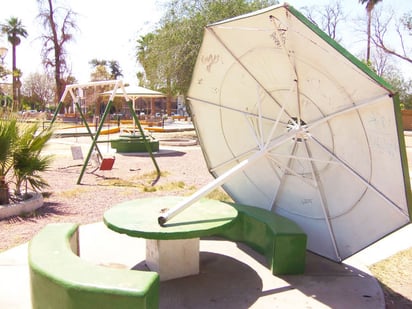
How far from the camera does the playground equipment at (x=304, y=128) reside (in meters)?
3.99

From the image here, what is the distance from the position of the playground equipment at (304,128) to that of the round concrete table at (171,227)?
237mm

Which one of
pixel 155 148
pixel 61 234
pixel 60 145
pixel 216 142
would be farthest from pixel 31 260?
pixel 60 145

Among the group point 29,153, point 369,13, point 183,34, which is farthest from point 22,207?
point 369,13

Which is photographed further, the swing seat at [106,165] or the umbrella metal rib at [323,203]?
the swing seat at [106,165]

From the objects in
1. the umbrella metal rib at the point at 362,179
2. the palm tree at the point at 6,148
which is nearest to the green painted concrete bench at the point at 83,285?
the umbrella metal rib at the point at 362,179

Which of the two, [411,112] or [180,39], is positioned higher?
[180,39]

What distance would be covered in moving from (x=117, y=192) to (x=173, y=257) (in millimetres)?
5314

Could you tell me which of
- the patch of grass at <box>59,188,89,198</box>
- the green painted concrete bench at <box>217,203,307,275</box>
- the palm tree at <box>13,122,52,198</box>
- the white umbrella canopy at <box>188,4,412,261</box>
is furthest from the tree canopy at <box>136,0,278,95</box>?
the green painted concrete bench at <box>217,203,307,275</box>

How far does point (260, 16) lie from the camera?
→ 4.38 metres

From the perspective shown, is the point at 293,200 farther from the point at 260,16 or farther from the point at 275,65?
the point at 260,16

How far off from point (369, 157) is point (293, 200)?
177 cm

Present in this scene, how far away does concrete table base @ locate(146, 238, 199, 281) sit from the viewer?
191 inches

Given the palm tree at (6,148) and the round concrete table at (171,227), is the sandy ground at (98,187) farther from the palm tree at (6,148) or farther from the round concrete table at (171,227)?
the round concrete table at (171,227)

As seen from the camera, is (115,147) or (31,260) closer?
(31,260)
